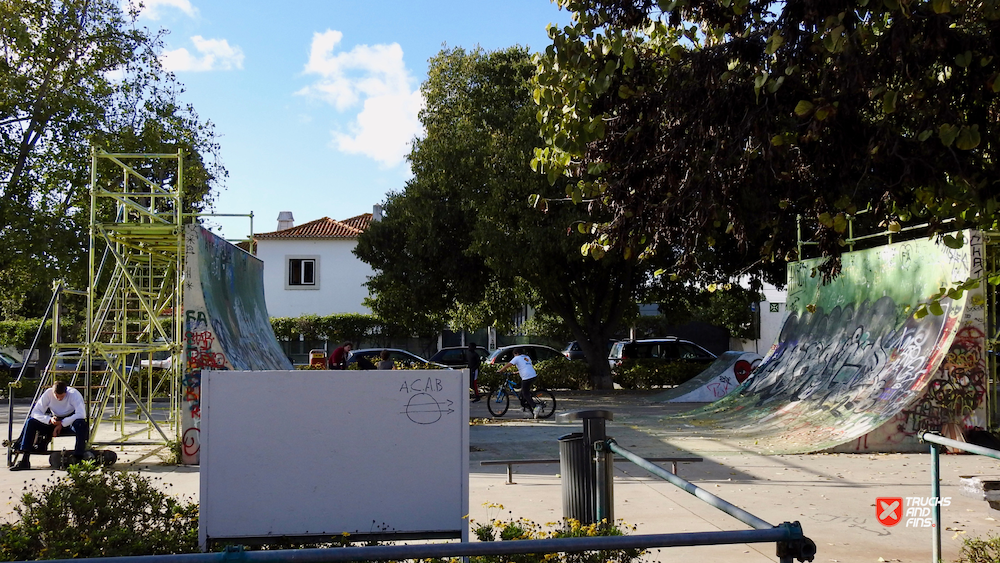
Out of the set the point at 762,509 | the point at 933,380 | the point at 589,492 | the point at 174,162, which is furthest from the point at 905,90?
the point at 174,162

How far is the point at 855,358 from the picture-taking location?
48.0 ft

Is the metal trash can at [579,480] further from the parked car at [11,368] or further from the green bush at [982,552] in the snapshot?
the parked car at [11,368]

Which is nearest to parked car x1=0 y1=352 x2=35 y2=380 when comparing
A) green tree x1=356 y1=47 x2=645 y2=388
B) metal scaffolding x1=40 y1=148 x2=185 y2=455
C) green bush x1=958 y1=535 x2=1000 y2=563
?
green tree x1=356 y1=47 x2=645 y2=388

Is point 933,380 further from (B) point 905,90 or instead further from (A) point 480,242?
(A) point 480,242

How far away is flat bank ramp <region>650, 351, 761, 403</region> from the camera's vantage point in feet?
70.8

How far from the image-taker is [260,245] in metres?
45.3

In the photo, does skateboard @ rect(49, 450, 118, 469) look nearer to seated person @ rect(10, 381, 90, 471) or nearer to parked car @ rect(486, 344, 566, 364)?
seated person @ rect(10, 381, 90, 471)

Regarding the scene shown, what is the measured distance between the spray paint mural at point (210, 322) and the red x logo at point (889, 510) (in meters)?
7.55

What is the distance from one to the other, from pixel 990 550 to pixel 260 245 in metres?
43.0

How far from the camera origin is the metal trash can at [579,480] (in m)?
5.91

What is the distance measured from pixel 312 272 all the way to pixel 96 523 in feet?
133

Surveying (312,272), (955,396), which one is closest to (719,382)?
(955,396)

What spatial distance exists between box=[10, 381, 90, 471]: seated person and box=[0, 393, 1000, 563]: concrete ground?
1.39 feet

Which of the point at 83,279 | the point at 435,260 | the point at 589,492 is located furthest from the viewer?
the point at 435,260
